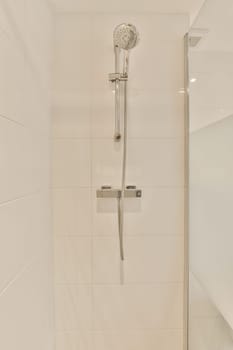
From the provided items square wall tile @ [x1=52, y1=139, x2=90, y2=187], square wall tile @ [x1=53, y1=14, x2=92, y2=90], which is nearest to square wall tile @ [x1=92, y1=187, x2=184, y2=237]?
square wall tile @ [x1=52, y1=139, x2=90, y2=187]

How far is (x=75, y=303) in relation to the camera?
4.72 ft

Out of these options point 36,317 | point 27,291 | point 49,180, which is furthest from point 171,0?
point 36,317

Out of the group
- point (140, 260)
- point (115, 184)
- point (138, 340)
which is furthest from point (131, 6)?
point (138, 340)

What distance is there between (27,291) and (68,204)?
481 mm

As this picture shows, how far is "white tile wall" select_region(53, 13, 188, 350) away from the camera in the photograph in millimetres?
1416

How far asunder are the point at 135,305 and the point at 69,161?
79 cm

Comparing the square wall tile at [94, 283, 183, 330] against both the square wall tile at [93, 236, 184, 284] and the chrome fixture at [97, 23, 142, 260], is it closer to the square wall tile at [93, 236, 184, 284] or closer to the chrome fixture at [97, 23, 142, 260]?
the square wall tile at [93, 236, 184, 284]

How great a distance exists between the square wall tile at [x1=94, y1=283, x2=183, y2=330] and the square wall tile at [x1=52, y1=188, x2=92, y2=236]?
309 millimetres

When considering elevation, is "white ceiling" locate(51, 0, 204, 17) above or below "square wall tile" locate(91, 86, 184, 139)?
above

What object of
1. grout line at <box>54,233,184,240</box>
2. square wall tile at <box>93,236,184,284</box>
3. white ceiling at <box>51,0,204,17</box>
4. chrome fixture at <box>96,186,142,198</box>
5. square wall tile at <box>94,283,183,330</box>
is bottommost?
square wall tile at <box>94,283,183,330</box>

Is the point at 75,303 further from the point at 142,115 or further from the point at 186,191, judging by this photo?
the point at 142,115

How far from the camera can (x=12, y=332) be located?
2.95 feet

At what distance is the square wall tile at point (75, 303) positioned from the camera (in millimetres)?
1438

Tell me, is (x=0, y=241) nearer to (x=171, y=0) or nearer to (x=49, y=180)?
Result: (x=49, y=180)
